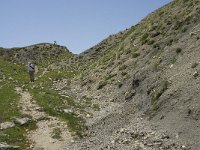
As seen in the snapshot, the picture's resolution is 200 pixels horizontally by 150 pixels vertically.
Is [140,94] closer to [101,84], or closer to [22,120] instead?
[101,84]

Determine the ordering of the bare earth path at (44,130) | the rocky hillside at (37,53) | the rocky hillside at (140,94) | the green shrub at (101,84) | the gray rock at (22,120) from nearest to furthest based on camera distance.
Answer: the rocky hillside at (140,94) → the bare earth path at (44,130) → the gray rock at (22,120) → the green shrub at (101,84) → the rocky hillside at (37,53)

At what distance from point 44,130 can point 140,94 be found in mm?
9481

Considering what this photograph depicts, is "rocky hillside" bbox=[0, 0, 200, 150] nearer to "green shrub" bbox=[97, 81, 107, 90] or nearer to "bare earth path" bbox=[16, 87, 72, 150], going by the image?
"green shrub" bbox=[97, 81, 107, 90]

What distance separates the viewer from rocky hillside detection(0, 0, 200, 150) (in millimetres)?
26156

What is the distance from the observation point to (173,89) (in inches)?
1214

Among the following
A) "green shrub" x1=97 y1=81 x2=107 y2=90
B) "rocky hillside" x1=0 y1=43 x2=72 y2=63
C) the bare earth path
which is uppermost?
Result: "rocky hillside" x1=0 y1=43 x2=72 y2=63

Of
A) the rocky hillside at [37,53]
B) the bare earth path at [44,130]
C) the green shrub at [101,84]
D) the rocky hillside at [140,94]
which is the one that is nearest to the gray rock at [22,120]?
the rocky hillside at [140,94]

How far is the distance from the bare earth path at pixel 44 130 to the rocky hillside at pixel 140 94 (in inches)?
12.9

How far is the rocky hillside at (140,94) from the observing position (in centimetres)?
2616

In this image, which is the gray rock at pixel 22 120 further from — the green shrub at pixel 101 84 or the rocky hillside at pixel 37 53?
the rocky hillside at pixel 37 53

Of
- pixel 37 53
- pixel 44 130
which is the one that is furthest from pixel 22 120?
pixel 37 53

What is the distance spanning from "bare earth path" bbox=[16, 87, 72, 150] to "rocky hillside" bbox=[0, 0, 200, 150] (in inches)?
12.9

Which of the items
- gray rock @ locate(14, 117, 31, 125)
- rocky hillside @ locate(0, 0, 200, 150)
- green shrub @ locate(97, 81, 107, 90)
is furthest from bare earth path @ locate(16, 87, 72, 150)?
green shrub @ locate(97, 81, 107, 90)

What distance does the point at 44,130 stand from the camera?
29906mm
